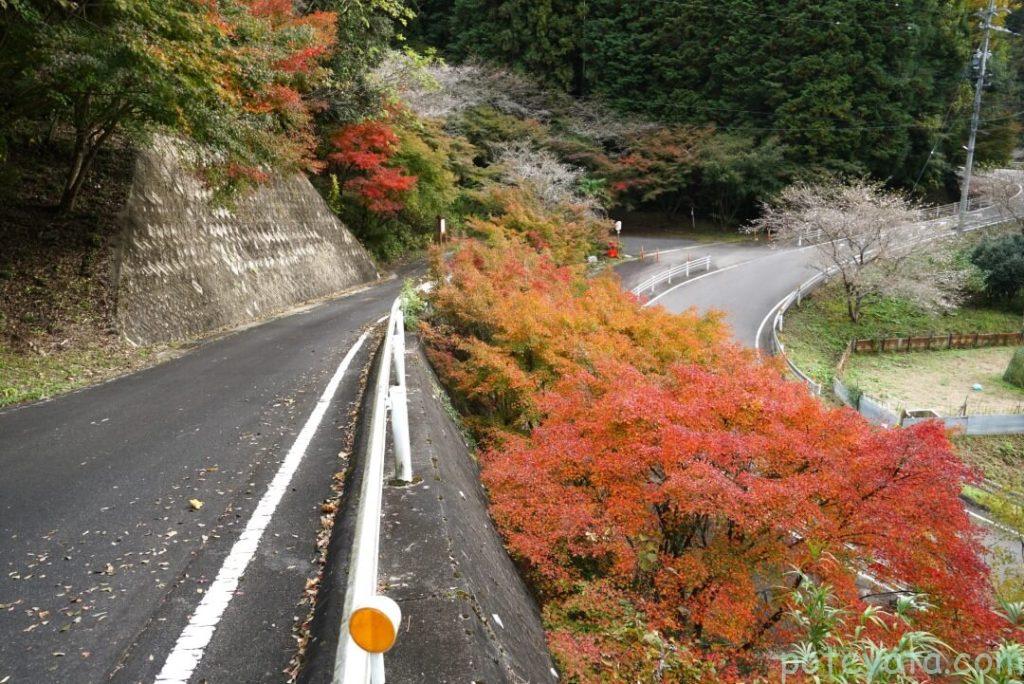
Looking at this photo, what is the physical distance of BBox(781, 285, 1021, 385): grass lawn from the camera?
82.0 feet

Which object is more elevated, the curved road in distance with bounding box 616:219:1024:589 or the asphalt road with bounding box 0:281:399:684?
the asphalt road with bounding box 0:281:399:684

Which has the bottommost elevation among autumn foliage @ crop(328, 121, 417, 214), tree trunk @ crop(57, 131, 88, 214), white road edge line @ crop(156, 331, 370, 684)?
white road edge line @ crop(156, 331, 370, 684)

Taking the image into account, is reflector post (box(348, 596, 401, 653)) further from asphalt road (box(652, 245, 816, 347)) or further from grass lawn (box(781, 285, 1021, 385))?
grass lawn (box(781, 285, 1021, 385))

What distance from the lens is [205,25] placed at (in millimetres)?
8617

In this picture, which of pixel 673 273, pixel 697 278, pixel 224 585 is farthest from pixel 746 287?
pixel 224 585

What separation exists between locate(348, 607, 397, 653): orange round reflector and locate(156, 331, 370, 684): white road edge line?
1.97 metres

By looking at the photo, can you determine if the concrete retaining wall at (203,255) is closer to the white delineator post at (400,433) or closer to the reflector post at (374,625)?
the white delineator post at (400,433)

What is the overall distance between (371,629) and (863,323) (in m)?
30.6

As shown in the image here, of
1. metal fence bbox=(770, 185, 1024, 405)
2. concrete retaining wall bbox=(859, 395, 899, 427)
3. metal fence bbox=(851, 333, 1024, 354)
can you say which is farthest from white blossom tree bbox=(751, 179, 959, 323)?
concrete retaining wall bbox=(859, 395, 899, 427)

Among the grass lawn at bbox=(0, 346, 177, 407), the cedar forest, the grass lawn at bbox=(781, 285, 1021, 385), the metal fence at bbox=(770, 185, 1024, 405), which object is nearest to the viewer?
the cedar forest

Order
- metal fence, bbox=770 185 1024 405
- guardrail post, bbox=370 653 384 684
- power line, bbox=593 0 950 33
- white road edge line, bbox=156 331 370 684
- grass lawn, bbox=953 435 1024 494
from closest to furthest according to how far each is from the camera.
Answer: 1. guardrail post, bbox=370 653 384 684
2. white road edge line, bbox=156 331 370 684
3. grass lawn, bbox=953 435 1024 494
4. metal fence, bbox=770 185 1024 405
5. power line, bbox=593 0 950 33

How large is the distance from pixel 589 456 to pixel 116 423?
17.5 ft

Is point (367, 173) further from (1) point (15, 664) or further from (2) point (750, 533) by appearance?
(1) point (15, 664)

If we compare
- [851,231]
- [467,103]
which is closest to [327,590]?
[851,231]
